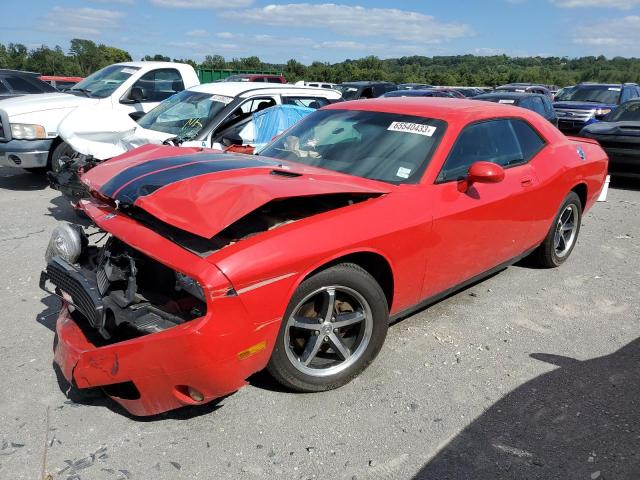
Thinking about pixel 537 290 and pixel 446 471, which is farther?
pixel 537 290

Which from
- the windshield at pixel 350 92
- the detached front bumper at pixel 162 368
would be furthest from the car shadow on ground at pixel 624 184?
the windshield at pixel 350 92

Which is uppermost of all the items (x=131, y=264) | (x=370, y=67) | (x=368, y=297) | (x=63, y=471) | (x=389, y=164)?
(x=370, y=67)

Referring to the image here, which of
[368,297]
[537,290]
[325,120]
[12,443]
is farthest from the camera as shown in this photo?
[537,290]

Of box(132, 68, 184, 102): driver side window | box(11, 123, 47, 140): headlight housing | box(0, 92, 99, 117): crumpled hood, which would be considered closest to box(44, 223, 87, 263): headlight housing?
box(11, 123, 47, 140): headlight housing

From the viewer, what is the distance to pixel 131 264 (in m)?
2.63

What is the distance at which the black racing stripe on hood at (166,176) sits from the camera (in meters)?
2.84

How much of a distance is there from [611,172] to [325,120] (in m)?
6.85

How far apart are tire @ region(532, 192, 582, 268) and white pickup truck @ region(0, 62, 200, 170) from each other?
17.4 ft

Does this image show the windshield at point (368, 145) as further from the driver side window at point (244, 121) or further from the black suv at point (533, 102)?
the black suv at point (533, 102)

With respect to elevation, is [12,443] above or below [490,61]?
below

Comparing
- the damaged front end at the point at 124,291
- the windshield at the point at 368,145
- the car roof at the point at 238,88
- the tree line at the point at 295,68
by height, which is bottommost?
the damaged front end at the point at 124,291

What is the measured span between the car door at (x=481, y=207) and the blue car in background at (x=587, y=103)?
1033 cm

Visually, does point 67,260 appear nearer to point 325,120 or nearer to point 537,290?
point 325,120

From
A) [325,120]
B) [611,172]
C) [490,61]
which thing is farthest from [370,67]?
[325,120]
